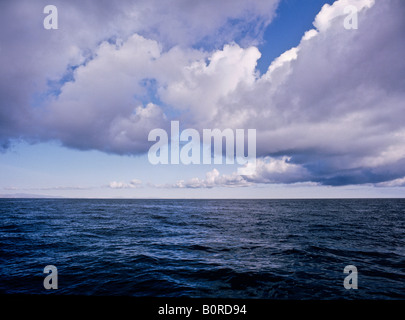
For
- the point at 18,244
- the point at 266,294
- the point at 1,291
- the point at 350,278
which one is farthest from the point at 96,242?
the point at 350,278

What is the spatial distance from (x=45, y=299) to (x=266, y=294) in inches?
352

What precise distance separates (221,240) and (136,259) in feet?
30.7

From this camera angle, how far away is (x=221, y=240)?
69.1 ft
